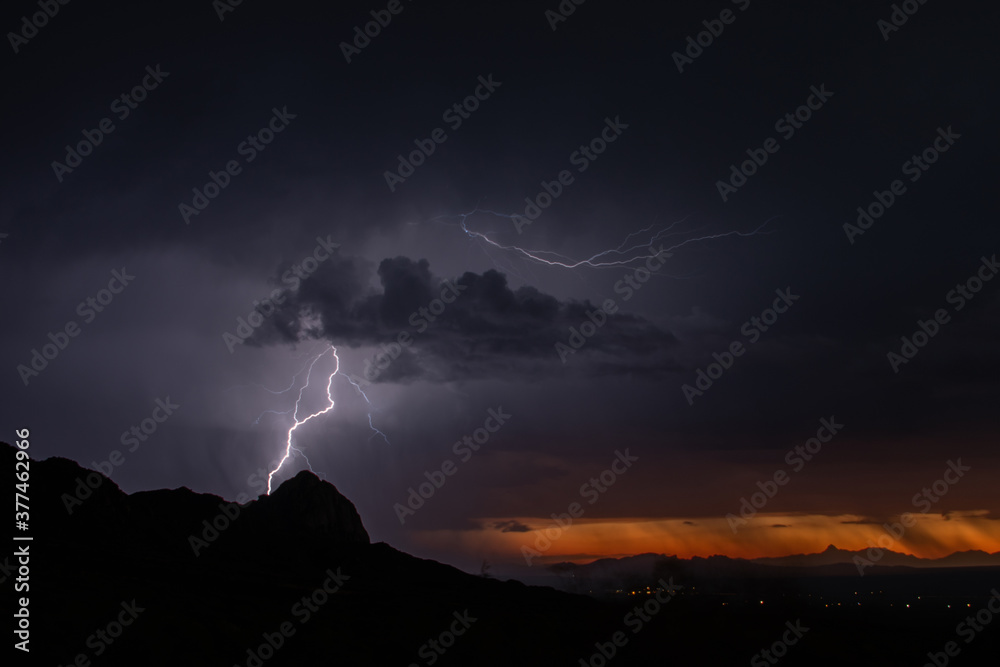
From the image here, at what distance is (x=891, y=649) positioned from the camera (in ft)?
191

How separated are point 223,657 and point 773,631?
43.9 m

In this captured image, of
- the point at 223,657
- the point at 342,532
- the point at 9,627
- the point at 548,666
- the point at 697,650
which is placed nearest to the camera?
the point at 9,627

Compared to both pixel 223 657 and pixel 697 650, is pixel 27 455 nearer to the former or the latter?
pixel 223 657

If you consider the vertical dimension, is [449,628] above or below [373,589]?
above

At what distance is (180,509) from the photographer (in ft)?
374

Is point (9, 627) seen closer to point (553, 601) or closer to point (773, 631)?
point (773, 631)

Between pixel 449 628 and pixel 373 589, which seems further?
pixel 373 589

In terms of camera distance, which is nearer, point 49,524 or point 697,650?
point 697,650

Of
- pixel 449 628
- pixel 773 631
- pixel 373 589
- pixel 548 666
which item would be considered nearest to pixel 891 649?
pixel 773 631

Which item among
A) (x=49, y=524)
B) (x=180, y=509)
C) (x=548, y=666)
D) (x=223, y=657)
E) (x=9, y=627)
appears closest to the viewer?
(x=9, y=627)

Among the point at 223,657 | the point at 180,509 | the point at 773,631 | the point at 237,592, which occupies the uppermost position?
the point at 773,631

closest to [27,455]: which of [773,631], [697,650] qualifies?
[697,650]

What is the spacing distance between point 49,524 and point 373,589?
130 feet

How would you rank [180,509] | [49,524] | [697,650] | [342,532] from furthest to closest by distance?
[342,532] < [180,509] < [49,524] < [697,650]
